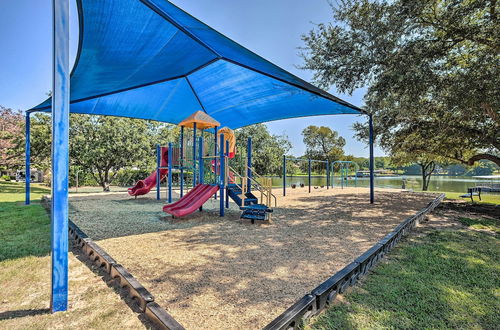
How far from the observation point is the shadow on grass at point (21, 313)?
2121 mm

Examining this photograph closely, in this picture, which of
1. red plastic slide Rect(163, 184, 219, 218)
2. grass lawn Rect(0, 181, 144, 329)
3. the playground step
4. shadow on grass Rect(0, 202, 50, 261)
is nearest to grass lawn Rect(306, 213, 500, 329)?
grass lawn Rect(0, 181, 144, 329)

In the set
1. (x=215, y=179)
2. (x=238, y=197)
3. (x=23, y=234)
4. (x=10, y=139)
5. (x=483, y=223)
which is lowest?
(x=483, y=223)

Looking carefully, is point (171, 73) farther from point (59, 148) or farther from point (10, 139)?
point (10, 139)

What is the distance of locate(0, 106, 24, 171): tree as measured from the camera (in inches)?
644

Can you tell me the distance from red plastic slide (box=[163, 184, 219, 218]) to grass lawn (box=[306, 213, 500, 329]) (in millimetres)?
4451

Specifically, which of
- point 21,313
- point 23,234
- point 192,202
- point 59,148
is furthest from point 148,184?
point 59,148

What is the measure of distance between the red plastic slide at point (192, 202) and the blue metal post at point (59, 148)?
4033 millimetres

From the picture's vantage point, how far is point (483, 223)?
6.00 m

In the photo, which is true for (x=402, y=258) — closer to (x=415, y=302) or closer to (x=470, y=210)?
(x=415, y=302)

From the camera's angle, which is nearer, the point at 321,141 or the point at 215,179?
the point at 215,179

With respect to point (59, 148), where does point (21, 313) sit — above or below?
below

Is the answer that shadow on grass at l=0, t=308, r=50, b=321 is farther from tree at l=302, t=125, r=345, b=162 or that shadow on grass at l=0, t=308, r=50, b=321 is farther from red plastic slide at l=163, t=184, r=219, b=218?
tree at l=302, t=125, r=345, b=162

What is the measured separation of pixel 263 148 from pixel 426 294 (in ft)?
85.3

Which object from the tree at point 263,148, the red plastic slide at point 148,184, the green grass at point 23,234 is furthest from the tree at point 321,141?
the green grass at point 23,234
